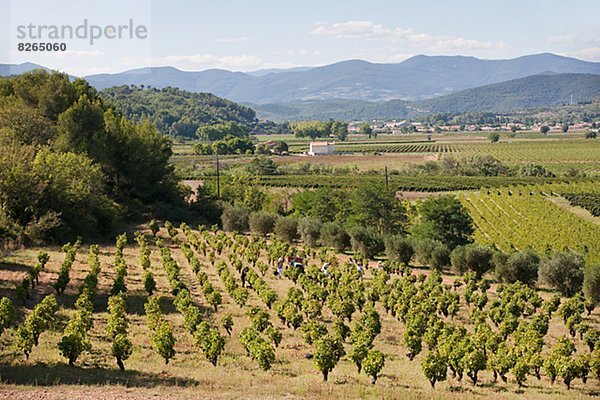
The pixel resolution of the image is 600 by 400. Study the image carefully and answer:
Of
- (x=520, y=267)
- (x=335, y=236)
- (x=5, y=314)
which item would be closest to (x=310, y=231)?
(x=335, y=236)

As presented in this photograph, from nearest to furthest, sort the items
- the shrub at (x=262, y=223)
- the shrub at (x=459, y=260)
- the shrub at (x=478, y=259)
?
the shrub at (x=478, y=259)
the shrub at (x=459, y=260)
the shrub at (x=262, y=223)

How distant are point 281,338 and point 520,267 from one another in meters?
19.4

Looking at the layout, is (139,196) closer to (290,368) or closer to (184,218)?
(184,218)

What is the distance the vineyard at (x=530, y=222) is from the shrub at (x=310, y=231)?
15193mm

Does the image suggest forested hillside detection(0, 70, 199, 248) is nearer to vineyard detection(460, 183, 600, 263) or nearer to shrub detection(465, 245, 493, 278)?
shrub detection(465, 245, 493, 278)

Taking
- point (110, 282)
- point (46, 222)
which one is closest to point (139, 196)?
point (46, 222)

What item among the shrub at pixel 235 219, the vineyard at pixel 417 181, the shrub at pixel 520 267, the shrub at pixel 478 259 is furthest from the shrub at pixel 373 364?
the vineyard at pixel 417 181

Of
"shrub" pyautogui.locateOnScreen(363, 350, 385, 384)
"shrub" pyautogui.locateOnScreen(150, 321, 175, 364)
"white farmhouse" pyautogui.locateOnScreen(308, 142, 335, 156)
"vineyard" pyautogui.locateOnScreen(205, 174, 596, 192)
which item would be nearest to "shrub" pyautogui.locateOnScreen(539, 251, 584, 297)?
"shrub" pyautogui.locateOnScreen(363, 350, 385, 384)

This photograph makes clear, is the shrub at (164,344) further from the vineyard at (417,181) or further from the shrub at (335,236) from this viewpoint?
the vineyard at (417,181)

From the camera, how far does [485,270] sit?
35.9 metres

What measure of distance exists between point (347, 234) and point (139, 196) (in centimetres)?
2017

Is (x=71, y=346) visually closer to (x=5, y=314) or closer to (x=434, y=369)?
(x=5, y=314)

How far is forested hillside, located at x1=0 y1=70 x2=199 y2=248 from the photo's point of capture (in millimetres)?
33344

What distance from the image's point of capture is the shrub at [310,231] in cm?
4547
